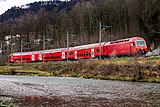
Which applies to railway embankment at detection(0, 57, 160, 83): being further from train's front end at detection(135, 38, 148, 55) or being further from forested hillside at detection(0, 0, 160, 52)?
forested hillside at detection(0, 0, 160, 52)

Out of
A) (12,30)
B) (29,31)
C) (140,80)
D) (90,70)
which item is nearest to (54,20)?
(29,31)

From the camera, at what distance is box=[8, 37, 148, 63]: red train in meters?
51.5

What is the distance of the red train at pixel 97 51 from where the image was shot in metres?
51.5

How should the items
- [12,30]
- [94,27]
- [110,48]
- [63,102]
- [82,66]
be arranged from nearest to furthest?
[63,102], [82,66], [110,48], [94,27], [12,30]

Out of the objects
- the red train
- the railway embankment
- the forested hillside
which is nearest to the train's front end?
the red train

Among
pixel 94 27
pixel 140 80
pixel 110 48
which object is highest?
pixel 94 27

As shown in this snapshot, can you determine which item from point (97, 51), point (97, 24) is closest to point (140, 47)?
point (97, 51)

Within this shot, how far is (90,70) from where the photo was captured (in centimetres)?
4634

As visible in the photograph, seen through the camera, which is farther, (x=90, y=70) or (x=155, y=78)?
(x=90, y=70)

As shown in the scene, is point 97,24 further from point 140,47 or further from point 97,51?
point 140,47

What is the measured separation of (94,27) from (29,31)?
1668 inches

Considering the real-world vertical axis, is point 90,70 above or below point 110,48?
below

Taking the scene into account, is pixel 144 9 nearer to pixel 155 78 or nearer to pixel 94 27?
pixel 94 27

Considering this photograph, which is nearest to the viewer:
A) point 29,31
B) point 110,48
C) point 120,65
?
point 120,65
